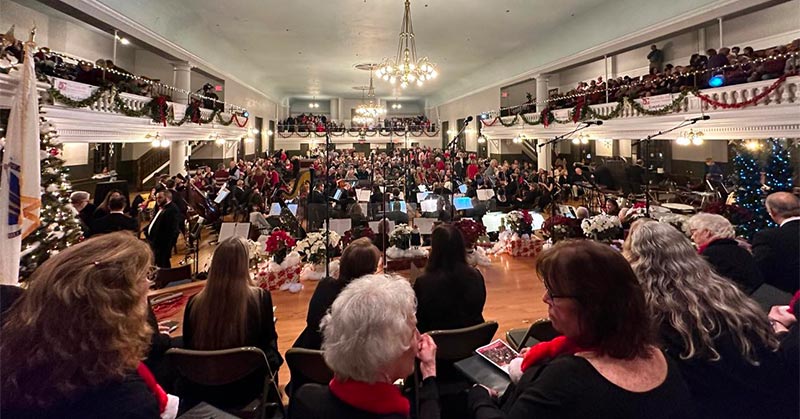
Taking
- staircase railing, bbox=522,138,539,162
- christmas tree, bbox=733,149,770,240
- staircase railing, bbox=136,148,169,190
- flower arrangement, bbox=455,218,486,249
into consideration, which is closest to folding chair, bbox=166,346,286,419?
flower arrangement, bbox=455,218,486,249

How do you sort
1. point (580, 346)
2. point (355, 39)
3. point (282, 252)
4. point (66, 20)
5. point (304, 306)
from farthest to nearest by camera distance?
point (355, 39) < point (66, 20) < point (282, 252) < point (304, 306) < point (580, 346)

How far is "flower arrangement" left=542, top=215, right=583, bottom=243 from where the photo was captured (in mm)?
5242

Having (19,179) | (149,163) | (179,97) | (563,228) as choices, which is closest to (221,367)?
(19,179)

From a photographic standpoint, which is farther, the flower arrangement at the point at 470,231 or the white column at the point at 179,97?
the white column at the point at 179,97

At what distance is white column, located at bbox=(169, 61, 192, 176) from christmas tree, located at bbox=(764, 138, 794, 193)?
1365 cm

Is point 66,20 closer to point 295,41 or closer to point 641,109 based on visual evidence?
point 295,41

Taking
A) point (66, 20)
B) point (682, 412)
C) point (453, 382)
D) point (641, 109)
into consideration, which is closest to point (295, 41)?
point (66, 20)

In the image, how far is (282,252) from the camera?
4418 mm

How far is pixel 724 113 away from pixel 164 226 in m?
9.04

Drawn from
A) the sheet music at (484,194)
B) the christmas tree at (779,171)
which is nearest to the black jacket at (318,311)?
the sheet music at (484,194)

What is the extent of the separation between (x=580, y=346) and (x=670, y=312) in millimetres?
611

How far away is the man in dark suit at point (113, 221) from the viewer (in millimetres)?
4438

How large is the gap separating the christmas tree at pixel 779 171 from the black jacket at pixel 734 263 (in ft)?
14.0

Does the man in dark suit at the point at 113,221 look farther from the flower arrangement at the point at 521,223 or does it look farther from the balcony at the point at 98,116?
the flower arrangement at the point at 521,223
